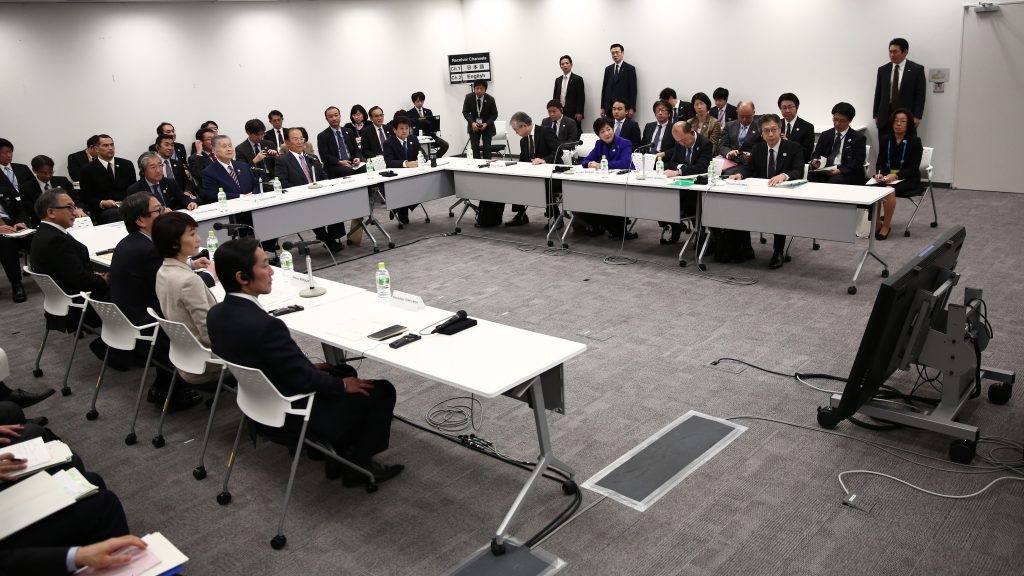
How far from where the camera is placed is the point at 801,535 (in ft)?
9.83

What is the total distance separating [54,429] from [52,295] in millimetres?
947

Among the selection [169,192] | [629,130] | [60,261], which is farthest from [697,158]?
[60,261]

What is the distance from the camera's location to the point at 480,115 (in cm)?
1223

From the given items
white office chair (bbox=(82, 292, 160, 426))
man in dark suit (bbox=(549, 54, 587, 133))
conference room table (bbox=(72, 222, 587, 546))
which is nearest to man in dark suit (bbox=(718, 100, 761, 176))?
man in dark suit (bbox=(549, 54, 587, 133))

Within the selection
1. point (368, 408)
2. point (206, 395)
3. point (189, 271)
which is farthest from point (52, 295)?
point (368, 408)

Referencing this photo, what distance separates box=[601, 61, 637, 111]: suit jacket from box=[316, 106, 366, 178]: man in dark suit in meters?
4.21

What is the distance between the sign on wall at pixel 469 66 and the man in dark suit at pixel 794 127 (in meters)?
6.58

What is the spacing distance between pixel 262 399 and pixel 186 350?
2.70ft

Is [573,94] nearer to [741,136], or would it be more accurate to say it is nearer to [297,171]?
[741,136]

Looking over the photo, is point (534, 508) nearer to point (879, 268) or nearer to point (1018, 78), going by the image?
point (879, 268)

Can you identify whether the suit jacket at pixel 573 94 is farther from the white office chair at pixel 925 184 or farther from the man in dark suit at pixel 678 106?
the white office chair at pixel 925 184

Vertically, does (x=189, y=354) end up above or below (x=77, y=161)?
below

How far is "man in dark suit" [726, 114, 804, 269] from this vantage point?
21.5ft

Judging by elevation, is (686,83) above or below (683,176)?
above
